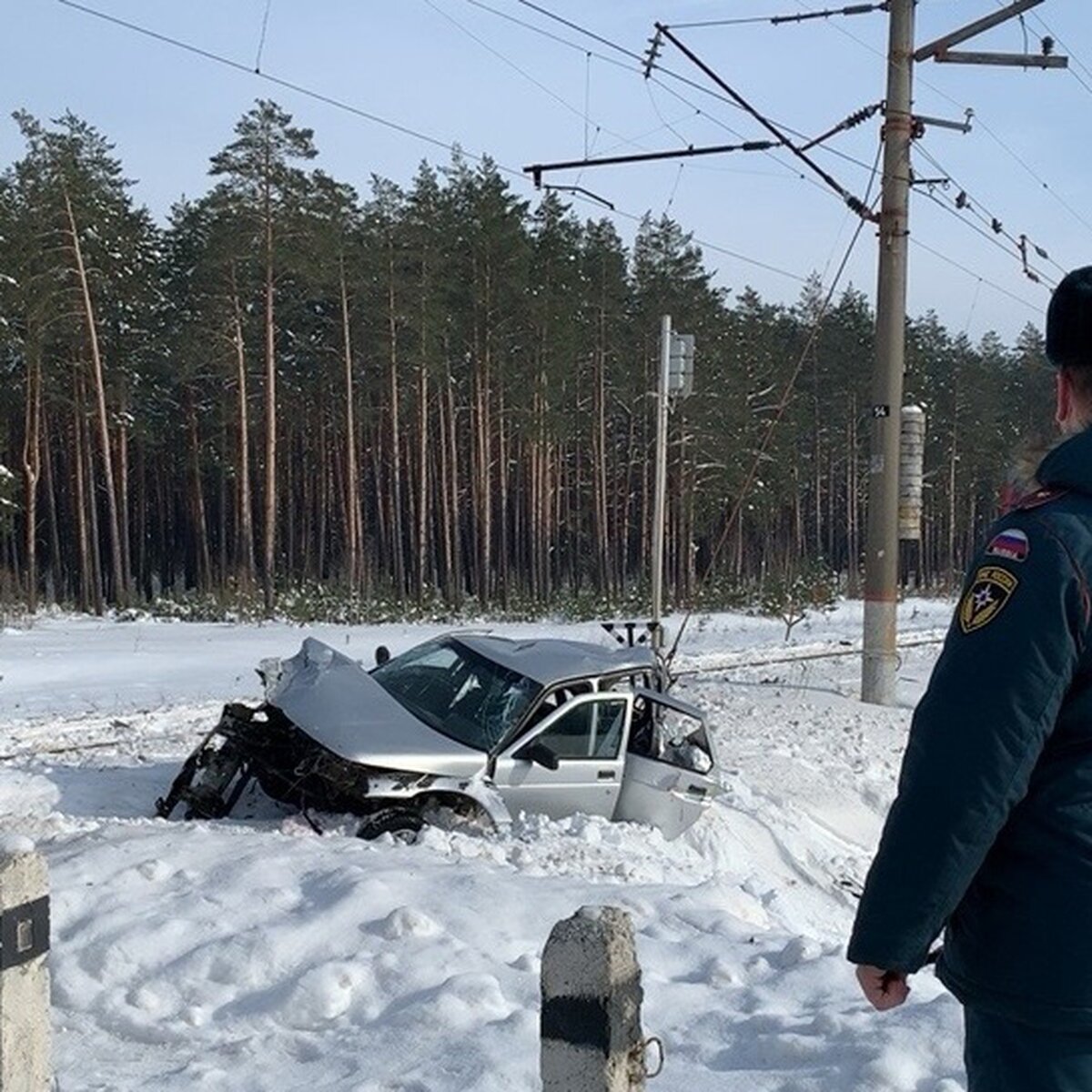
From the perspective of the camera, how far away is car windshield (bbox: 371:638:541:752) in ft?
28.9

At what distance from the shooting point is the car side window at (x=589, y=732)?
8.95 m

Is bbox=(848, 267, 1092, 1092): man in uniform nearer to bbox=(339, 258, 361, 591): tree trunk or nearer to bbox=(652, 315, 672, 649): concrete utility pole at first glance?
bbox=(652, 315, 672, 649): concrete utility pole

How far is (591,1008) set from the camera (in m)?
3.23

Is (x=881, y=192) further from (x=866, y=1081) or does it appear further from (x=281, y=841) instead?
(x=866, y=1081)

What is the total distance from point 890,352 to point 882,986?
46.3 ft

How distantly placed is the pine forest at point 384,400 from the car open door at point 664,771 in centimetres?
2141

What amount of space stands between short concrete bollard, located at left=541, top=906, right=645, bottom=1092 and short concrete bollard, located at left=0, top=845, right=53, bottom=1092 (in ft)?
5.20

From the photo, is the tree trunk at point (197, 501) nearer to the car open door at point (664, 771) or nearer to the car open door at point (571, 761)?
the car open door at point (664, 771)

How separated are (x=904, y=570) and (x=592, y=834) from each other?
223ft

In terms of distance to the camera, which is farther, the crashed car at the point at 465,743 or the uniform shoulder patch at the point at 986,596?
the crashed car at the point at 465,743

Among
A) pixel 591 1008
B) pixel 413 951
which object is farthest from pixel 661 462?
pixel 591 1008

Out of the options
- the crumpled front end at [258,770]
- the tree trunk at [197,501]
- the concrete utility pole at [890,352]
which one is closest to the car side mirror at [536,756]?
the crumpled front end at [258,770]

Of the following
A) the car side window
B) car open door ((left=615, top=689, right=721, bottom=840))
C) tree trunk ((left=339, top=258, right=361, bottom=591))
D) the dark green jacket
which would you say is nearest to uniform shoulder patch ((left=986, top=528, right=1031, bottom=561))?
the dark green jacket

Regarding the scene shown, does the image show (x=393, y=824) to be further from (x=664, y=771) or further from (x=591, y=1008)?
(x=591, y=1008)
